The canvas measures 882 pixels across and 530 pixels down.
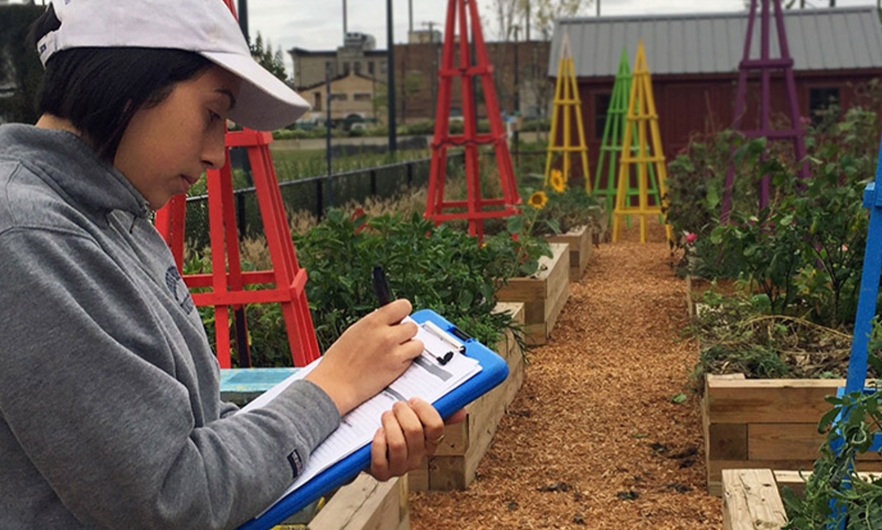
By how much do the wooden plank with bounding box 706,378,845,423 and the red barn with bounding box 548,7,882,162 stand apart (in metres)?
14.1

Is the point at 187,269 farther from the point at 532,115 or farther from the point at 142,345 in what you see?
the point at 532,115

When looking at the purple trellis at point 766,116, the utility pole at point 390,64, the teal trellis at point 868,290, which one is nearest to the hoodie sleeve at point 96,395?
the teal trellis at point 868,290

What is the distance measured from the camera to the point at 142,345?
132 cm

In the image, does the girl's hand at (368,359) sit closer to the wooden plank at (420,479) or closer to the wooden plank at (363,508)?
the wooden plank at (363,508)

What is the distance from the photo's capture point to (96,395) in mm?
1246

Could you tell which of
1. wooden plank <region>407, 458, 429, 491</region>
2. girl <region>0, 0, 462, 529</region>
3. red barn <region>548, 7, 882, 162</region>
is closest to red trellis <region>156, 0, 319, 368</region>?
wooden plank <region>407, 458, 429, 491</region>

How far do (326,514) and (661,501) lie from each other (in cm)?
182

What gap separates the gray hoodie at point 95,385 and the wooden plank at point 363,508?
1.37 m

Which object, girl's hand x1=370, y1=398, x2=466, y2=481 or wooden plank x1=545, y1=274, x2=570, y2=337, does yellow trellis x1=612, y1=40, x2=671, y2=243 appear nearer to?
wooden plank x1=545, y1=274, x2=570, y2=337

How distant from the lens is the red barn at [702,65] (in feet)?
60.3

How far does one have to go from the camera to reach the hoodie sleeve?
48.5 inches

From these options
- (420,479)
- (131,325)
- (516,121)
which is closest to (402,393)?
(131,325)

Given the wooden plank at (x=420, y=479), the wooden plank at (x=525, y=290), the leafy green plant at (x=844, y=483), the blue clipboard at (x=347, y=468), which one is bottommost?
the wooden plank at (x=420, y=479)

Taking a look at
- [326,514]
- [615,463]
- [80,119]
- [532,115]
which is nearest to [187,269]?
[615,463]
